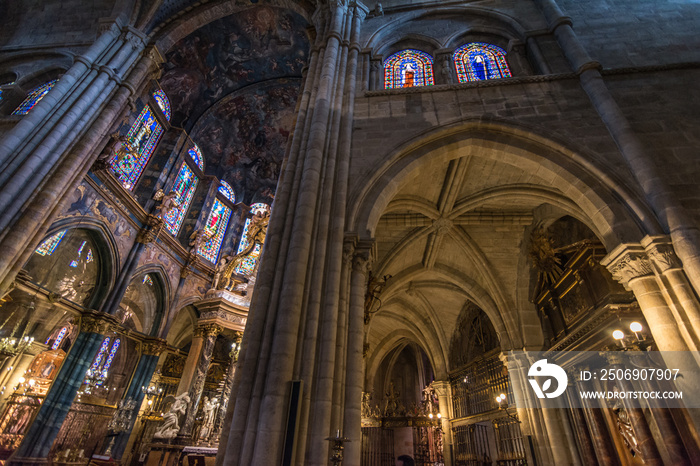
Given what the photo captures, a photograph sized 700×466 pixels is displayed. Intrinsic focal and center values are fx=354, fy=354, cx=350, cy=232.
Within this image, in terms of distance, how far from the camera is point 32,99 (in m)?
10.2

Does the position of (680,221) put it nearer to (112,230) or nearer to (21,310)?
Answer: (112,230)

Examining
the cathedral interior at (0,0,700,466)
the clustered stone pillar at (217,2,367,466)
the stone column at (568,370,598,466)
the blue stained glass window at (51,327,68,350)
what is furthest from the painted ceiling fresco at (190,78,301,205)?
the stone column at (568,370,598,466)

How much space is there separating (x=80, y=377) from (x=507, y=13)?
1600 centimetres

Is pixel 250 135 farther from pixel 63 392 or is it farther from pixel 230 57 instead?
pixel 63 392

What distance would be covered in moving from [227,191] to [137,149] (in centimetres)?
555

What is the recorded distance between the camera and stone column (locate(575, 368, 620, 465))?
21.2 feet

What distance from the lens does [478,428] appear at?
474 inches

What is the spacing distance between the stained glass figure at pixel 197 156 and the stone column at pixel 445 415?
1495 cm

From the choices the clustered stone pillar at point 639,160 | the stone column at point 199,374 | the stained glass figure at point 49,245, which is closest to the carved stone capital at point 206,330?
the stone column at point 199,374

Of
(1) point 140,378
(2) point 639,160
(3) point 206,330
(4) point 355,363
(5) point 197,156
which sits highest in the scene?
(5) point 197,156

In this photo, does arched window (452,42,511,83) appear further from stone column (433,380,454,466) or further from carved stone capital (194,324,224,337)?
stone column (433,380,454,466)

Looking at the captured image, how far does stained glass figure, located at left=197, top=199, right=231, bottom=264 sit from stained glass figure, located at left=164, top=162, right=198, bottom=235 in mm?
1216

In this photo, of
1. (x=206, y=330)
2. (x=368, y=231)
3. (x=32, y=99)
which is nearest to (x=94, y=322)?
(x=206, y=330)

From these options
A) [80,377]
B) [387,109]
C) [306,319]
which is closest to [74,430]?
[80,377]
